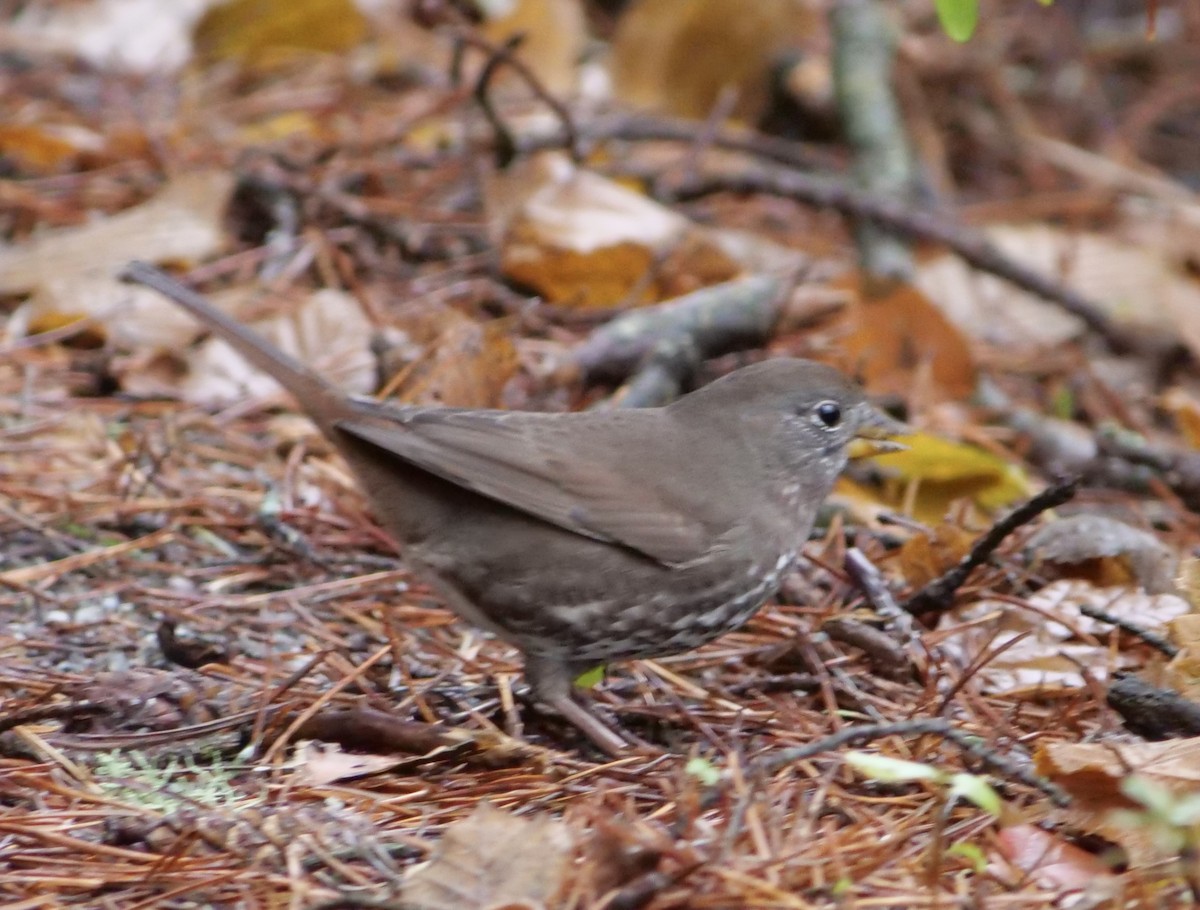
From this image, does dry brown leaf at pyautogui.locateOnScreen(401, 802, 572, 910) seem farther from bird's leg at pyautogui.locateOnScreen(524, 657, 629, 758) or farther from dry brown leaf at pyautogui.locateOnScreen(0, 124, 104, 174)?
dry brown leaf at pyautogui.locateOnScreen(0, 124, 104, 174)

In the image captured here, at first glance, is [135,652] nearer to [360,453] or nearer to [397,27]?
[360,453]

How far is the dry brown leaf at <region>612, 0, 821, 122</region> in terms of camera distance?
693cm

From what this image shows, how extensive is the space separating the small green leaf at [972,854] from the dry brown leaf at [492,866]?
0.62 meters

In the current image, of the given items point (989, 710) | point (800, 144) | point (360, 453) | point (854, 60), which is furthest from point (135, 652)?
point (800, 144)

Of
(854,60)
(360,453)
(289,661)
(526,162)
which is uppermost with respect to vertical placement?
(854,60)

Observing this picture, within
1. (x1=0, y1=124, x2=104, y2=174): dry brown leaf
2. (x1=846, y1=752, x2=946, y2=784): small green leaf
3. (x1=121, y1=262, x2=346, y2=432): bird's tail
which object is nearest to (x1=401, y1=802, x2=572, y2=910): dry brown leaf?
(x1=846, y1=752, x2=946, y2=784): small green leaf

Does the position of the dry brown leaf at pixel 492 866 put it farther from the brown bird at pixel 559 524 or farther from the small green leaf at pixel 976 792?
the brown bird at pixel 559 524

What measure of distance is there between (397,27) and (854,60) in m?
2.44

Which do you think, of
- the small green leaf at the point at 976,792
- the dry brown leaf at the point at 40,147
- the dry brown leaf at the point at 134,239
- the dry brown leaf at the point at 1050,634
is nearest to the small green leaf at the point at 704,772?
the small green leaf at the point at 976,792

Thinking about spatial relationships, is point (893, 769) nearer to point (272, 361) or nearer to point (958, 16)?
point (958, 16)

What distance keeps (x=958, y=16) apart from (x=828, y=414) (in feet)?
3.64

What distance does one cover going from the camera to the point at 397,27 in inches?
301

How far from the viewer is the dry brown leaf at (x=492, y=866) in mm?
2234

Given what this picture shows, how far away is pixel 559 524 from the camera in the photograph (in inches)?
129
